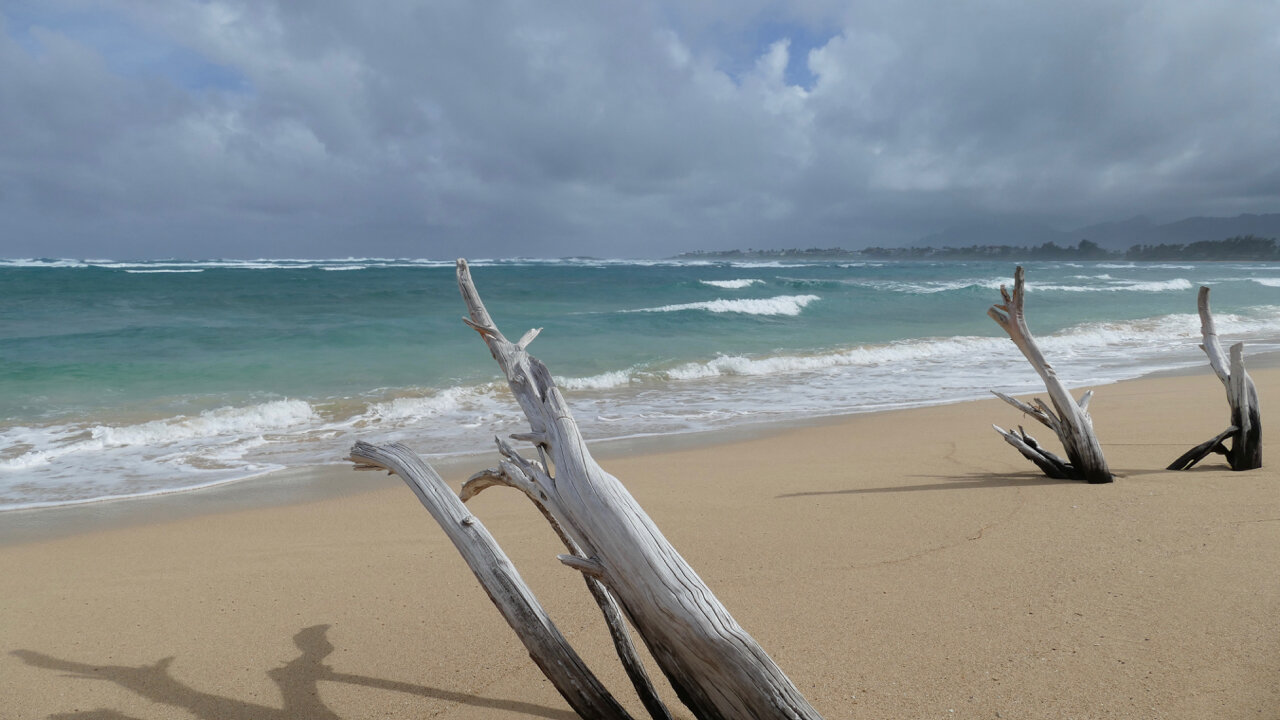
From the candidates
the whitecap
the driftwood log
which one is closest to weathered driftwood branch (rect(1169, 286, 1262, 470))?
the driftwood log

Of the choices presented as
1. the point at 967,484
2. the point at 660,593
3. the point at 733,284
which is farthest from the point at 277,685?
the point at 733,284

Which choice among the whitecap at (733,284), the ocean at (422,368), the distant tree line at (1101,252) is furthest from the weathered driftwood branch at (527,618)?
the distant tree line at (1101,252)

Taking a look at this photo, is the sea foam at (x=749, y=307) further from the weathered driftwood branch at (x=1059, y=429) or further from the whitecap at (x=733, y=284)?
the weathered driftwood branch at (x=1059, y=429)

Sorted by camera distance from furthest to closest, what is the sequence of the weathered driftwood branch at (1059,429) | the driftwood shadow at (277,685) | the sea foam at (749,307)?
the sea foam at (749,307)
the weathered driftwood branch at (1059,429)
the driftwood shadow at (277,685)

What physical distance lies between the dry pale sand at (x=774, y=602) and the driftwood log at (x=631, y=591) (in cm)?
61

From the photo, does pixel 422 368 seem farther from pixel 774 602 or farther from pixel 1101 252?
pixel 1101 252

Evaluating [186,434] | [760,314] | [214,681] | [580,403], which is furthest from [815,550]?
[760,314]

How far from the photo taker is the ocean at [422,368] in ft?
26.7

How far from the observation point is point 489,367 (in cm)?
1371

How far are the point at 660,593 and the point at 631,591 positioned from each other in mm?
104

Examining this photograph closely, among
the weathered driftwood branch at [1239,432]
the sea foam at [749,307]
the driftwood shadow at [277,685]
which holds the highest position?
the sea foam at [749,307]

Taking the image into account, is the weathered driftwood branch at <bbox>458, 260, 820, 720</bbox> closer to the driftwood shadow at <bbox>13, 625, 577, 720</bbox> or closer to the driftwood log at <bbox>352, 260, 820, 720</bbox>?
the driftwood log at <bbox>352, 260, 820, 720</bbox>

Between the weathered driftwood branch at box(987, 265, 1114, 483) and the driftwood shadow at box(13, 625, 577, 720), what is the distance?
167 inches

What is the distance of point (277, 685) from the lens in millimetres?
2873
